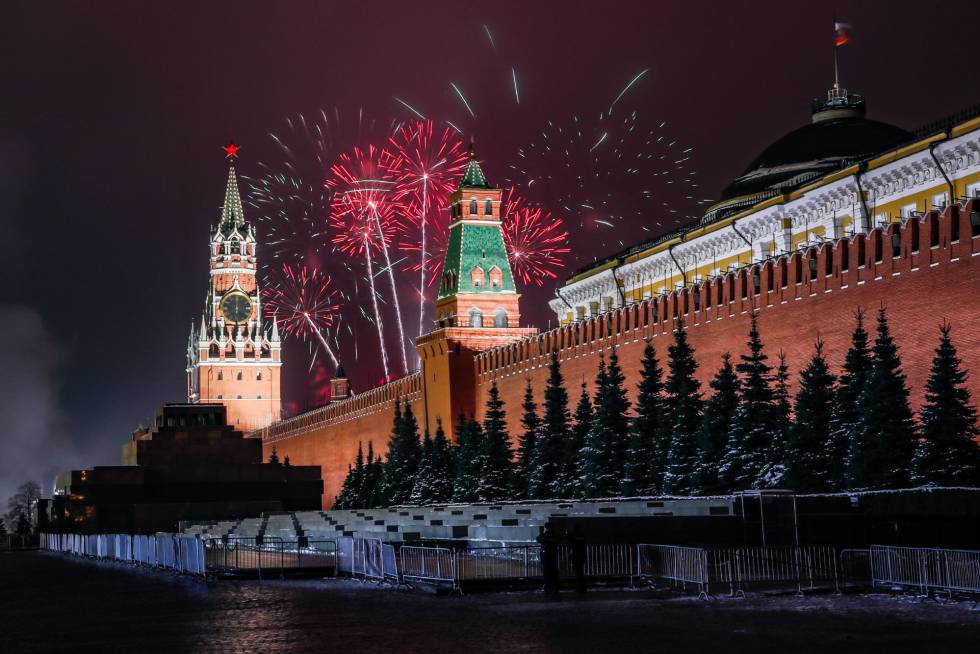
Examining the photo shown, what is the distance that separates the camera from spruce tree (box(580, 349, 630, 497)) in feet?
85.5

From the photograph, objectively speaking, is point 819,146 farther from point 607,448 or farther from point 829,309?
point 607,448

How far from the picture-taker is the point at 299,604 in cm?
1319

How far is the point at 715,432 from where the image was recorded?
2295 centimetres

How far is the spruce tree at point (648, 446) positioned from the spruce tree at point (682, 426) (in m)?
0.21

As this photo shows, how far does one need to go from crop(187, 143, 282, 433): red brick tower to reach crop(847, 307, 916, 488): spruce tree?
238 ft

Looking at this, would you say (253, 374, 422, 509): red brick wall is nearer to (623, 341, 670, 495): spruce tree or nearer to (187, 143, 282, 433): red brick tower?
(623, 341, 670, 495): spruce tree

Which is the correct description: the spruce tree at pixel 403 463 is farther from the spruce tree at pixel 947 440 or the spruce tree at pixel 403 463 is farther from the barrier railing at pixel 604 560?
the barrier railing at pixel 604 560

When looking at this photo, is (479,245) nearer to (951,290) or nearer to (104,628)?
(951,290)

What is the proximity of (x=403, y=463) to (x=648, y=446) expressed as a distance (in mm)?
14223

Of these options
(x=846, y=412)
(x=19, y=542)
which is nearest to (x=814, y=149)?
(x=846, y=412)

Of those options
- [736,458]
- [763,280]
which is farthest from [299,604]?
[763,280]

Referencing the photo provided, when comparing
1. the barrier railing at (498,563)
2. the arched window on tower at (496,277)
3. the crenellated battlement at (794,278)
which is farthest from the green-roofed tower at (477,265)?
the barrier railing at (498,563)

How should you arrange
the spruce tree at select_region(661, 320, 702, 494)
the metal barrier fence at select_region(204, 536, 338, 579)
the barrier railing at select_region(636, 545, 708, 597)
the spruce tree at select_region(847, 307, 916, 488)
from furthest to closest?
1. the spruce tree at select_region(661, 320, 702, 494)
2. the spruce tree at select_region(847, 307, 916, 488)
3. the metal barrier fence at select_region(204, 536, 338, 579)
4. the barrier railing at select_region(636, 545, 708, 597)

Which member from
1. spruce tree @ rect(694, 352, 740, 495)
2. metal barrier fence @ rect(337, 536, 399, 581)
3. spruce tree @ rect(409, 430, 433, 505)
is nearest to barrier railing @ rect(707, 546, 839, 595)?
metal barrier fence @ rect(337, 536, 399, 581)
